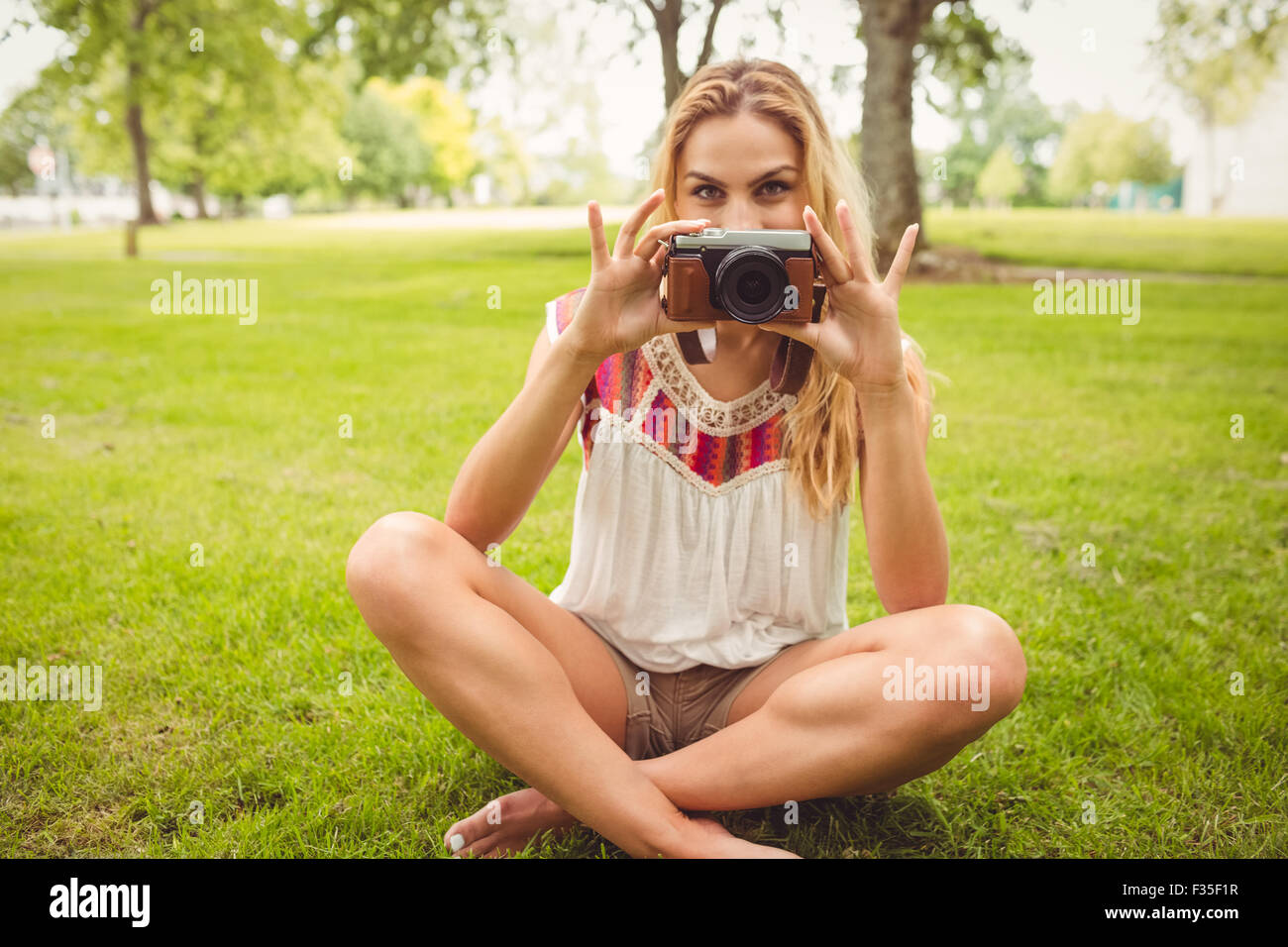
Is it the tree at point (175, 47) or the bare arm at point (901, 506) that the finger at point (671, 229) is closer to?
the bare arm at point (901, 506)

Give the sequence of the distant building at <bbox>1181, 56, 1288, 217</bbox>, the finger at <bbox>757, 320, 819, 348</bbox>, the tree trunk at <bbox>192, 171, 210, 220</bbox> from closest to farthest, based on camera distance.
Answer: the finger at <bbox>757, 320, 819, 348</bbox>
the distant building at <bbox>1181, 56, 1288, 217</bbox>
the tree trunk at <bbox>192, 171, 210, 220</bbox>

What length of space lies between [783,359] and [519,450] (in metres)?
0.59

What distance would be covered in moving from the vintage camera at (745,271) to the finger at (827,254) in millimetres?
18

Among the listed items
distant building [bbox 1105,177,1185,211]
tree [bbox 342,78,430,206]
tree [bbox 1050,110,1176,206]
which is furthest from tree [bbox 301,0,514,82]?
distant building [bbox 1105,177,1185,211]

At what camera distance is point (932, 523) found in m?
1.81

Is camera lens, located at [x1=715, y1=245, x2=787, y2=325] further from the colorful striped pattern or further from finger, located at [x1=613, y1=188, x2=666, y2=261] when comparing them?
the colorful striped pattern

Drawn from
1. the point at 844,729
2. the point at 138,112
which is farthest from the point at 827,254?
the point at 138,112

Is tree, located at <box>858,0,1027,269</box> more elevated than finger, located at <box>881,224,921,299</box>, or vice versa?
tree, located at <box>858,0,1027,269</box>

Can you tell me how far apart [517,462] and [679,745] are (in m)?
0.71

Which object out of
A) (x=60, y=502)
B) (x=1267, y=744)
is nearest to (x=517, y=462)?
(x=1267, y=744)

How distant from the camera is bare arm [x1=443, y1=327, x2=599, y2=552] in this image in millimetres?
1763

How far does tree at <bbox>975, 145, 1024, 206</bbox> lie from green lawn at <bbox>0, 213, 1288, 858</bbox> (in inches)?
2079

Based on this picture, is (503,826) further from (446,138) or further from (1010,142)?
(1010,142)
